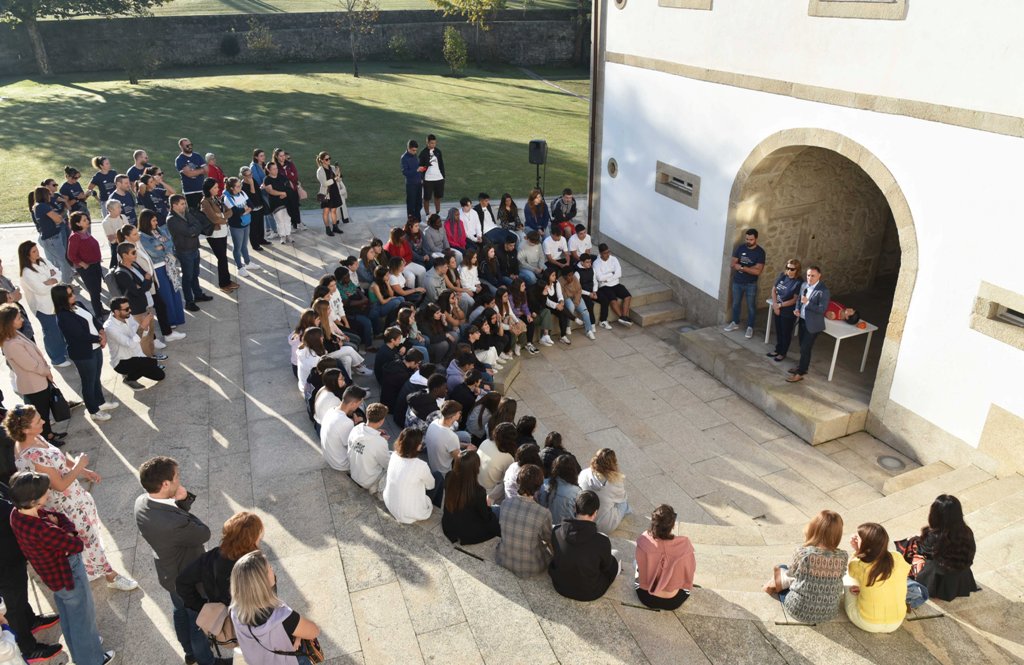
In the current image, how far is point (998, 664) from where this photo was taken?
5359 millimetres

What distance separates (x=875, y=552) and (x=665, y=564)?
5.07 ft

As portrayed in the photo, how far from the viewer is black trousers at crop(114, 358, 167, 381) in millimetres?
9227

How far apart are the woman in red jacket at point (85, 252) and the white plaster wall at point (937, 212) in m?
Result: 9.33

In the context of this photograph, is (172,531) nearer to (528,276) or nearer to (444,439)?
(444,439)

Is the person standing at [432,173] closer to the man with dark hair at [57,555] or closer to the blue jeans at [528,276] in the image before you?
the blue jeans at [528,276]

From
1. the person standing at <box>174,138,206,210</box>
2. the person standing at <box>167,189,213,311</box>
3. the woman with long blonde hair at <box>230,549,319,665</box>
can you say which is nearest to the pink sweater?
the woman with long blonde hair at <box>230,549,319,665</box>

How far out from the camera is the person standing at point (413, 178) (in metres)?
15.2

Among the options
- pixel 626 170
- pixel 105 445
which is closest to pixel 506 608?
pixel 105 445

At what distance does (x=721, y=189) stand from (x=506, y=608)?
7.93 m

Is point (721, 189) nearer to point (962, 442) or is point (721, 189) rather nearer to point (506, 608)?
point (962, 442)

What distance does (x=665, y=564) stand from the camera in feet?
18.8

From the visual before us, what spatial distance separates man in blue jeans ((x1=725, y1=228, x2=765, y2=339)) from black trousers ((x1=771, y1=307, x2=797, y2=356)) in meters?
0.76

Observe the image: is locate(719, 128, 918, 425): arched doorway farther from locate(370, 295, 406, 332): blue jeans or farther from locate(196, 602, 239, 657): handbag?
locate(196, 602, 239, 657): handbag

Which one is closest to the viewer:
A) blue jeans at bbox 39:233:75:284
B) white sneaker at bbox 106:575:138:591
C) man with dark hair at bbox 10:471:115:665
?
man with dark hair at bbox 10:471:115:665
